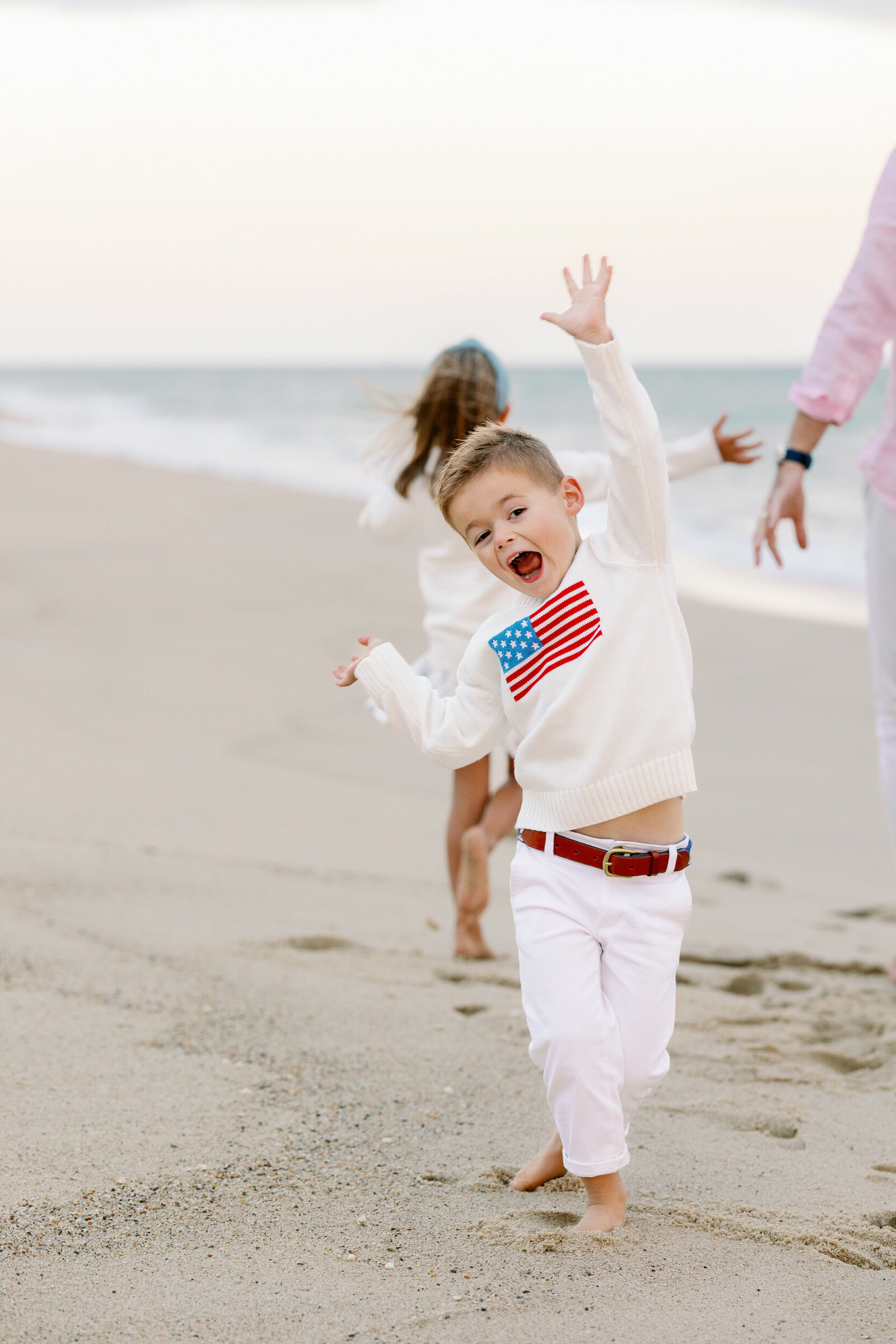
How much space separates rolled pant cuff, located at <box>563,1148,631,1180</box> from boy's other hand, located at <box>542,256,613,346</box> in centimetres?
132

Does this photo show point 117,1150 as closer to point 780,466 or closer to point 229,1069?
point 229,1069

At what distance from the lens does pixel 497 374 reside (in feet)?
12.6

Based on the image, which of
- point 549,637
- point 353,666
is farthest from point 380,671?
point 549,637

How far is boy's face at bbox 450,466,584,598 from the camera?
216 cm

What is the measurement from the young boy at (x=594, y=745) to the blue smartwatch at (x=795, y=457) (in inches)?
40.6

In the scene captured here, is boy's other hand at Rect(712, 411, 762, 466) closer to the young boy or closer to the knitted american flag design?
the young boy

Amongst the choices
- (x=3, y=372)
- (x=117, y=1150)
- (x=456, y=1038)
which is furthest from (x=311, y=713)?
(x=3, y=372)

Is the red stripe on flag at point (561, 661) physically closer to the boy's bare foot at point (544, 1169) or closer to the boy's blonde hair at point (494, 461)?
the boy's blonde hair at point (494, 461)

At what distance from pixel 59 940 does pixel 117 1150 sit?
1.11 m

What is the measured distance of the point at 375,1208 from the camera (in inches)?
84.0

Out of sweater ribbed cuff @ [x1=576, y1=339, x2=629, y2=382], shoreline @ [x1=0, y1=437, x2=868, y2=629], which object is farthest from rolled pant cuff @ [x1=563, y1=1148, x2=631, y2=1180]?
shoreline @ [x1=0, y1=437, x2=868, y2=629]

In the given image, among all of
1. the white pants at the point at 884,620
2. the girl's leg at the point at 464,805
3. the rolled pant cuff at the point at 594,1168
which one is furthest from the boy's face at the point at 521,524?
the girl's leg at the point at 464,805

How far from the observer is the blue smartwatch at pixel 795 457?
313 cm

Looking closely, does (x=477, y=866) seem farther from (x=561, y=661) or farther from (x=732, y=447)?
(x=561, y=661)
